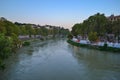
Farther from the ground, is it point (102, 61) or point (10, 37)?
point (10, 37)

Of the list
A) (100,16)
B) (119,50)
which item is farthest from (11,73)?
(100,16)

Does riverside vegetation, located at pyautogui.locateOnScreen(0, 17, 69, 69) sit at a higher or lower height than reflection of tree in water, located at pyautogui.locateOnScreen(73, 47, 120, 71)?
higher

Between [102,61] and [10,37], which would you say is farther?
[10,37]

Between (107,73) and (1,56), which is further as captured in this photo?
(107,73)

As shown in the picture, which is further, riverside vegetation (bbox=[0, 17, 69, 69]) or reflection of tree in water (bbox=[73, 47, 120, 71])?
reflection of tree in water (bbox=[73, 47, 120, 71])

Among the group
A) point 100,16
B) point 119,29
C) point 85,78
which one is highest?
point 100,16

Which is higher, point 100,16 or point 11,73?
point 100,16

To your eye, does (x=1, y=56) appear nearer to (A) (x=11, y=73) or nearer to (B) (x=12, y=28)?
(A) (x=11, y=73)

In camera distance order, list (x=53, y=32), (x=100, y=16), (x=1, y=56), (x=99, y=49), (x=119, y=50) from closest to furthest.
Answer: (x=1, y=56) → (x=119, y=50) → (x=99, y=49) → (x=100, y=16) → (x=53, y=32)

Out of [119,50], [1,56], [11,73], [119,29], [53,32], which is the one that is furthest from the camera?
[53,32]

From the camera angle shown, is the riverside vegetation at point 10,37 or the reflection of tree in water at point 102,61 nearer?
the riverside vegetation at point 10,37

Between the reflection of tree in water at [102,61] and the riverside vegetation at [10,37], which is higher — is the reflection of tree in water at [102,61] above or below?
below
